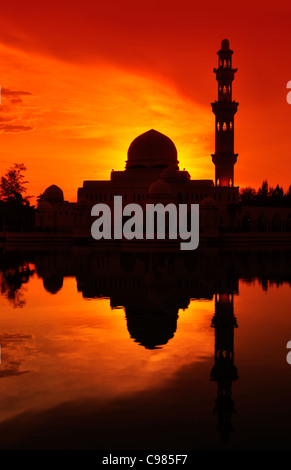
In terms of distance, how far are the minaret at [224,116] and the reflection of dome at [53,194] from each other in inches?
723

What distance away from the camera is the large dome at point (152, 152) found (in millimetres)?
62938

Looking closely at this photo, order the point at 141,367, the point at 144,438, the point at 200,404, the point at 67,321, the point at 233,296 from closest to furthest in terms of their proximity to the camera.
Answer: the point at 144,438 < the point at 200,404 < the point at 141,367 < the point at 67,321 < the point at 233,296

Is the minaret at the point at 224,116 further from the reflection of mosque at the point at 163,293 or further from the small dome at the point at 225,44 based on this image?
the reflection of mosque at the point at 163,293

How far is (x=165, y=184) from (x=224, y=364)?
45355 mm

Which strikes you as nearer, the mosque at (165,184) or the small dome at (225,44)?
the mosque at (165,184)

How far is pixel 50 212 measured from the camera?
6128cm

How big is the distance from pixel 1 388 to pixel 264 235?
44.5 meters

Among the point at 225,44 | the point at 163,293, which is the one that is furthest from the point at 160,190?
the point at 163,293

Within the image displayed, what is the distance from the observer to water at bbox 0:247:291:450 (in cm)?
561

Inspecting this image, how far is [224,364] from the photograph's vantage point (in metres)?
8.15

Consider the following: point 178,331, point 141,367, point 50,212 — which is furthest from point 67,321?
point 50,212

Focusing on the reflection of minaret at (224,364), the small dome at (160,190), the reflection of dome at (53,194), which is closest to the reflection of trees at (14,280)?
the reflection of minaret at (224,364)
